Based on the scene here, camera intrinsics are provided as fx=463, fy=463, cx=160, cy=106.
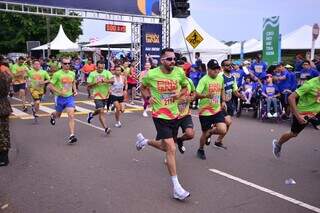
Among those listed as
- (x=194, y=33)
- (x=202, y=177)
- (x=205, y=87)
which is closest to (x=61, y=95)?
(x=205, y=87)

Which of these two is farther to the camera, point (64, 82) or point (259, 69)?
point (259, 69)

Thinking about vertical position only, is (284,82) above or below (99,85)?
below

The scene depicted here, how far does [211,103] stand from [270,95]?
19.1 feet

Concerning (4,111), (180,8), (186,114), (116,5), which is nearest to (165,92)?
(186,114)

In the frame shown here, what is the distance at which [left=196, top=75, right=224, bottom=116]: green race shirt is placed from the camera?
8391mm

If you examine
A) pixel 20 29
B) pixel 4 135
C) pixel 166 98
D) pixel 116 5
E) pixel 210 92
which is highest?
pixel 20 29

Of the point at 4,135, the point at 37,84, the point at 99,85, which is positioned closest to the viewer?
the point at 4,135

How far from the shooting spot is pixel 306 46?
1216 inches

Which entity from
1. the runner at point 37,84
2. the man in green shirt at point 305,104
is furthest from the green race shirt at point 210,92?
the runner at point 37,84

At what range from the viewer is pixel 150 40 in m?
22.1

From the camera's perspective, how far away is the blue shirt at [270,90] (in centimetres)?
1383

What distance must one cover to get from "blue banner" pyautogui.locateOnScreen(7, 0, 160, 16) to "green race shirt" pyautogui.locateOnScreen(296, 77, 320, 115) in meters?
14.7

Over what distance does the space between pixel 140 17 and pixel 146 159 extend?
14.8 meters

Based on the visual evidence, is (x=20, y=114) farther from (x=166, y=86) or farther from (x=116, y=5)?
(x=166, y=86)
